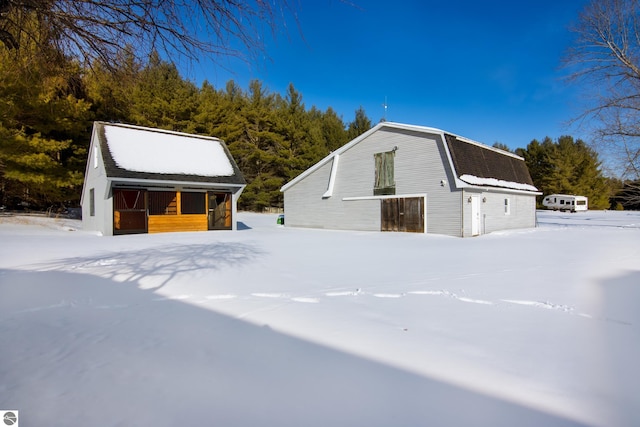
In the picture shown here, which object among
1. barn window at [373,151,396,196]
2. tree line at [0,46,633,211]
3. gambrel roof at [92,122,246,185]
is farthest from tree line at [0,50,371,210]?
barn window at [373,151,396,196]

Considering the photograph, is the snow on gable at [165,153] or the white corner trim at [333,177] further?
the white corner trim at [333,177]

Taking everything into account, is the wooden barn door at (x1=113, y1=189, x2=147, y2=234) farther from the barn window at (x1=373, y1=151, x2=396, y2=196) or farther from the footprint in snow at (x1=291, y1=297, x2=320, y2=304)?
the footprint in snow at (x1=291, y1=297, x2=320, y2=304)

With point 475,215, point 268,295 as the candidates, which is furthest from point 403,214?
point 268,295

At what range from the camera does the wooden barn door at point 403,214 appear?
16.5 m

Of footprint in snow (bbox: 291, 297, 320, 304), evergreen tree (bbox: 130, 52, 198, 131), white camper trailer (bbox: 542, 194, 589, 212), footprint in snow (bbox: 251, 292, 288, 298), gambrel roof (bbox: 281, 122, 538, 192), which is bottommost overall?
footprint in snow (bbox: 291, 297, 320, 304)

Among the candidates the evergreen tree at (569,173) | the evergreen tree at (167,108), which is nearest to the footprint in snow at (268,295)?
the evergreen tree at (167,108)

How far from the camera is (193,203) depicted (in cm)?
1767

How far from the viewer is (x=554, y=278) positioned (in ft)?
19.3

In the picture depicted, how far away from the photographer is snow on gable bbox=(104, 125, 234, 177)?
1602cm

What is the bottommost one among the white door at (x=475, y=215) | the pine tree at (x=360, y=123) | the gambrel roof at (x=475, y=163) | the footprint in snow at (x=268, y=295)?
the footprint in snow at (x=268, y=295)

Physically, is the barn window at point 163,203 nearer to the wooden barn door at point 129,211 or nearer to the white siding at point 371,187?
the wooden barn door at point 129,211

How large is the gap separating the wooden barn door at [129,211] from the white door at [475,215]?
1523 cm

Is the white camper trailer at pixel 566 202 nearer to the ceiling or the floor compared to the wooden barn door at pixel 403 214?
nearer to the ceiling

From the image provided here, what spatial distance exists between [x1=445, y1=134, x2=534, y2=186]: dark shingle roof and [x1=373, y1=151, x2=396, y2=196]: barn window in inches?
125
